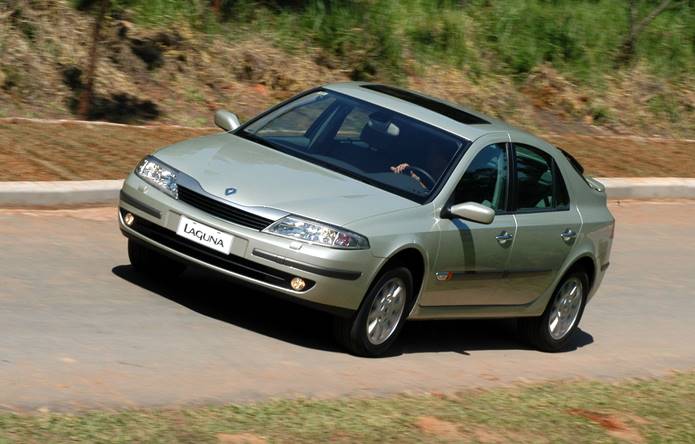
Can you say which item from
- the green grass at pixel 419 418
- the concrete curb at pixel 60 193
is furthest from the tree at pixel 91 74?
the green grass at pixel 419 418

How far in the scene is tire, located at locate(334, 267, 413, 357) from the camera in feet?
25.6

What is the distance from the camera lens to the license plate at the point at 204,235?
7.66 metres

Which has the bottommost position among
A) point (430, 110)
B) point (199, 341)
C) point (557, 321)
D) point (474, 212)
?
point (557, 321)

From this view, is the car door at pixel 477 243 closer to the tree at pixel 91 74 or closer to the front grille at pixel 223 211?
the front grille at pixel 223 211

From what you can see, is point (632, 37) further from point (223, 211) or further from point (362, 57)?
point (223, 211)

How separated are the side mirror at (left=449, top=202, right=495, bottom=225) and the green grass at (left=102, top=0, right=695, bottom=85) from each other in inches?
375

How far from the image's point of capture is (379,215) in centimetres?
775

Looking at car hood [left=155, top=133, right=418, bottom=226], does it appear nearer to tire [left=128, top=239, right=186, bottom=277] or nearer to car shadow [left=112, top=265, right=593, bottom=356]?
car shadow [left=112, top=265, right=593, bottom=356]

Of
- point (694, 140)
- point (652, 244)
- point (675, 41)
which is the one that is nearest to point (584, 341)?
point (652, 244)

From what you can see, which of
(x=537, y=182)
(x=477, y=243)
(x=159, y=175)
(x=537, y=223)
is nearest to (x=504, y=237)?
(x=477, y=243)

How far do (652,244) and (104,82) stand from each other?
6515 millimetres

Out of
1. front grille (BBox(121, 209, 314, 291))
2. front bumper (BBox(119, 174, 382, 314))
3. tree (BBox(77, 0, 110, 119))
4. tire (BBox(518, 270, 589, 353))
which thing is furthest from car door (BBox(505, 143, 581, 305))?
tree (BBox(77, 0, 110, 119))

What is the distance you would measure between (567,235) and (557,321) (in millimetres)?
777

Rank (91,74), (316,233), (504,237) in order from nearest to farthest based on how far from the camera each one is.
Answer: (316,233), (504,237), (91,74)
